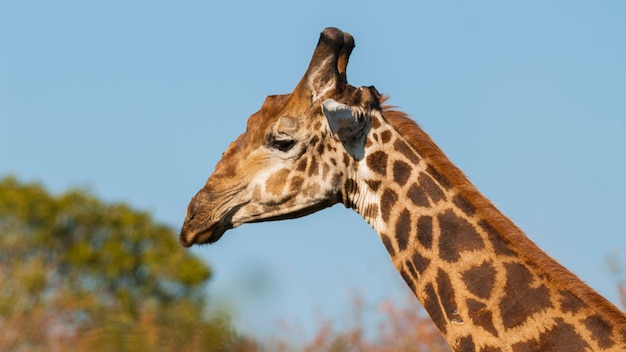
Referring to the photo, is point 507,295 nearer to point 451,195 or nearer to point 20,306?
point 451,195

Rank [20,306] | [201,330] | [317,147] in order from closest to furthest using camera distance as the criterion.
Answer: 1. [317,147]
2. [201,330]
3. [20,306]

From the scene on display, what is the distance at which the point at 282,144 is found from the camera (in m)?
10.4

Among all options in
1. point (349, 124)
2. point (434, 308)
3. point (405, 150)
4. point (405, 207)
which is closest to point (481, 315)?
point (434, 308)

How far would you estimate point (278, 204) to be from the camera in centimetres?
1038

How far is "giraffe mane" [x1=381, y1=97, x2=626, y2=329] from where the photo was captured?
8938 mm

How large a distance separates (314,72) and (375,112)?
0.61m

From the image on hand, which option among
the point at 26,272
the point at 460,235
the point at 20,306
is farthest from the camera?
the point at 26,272

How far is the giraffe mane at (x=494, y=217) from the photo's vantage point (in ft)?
29.3

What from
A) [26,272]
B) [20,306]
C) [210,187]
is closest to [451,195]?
[210,187]

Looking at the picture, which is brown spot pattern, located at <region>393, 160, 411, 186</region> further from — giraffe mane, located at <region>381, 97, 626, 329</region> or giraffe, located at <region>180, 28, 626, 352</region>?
giraffe mane, located at <region>381, 97, 626, 329</region>

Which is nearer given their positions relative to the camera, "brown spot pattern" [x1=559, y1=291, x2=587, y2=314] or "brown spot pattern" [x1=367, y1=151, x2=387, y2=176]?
"brown spot pattern" [x1=559, y1=291, x2=587, y2=314]

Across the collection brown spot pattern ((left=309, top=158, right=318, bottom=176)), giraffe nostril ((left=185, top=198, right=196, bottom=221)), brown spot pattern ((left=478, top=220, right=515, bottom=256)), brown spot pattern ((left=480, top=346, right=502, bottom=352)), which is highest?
giraffe nostril ((left=185, top=198, right=196, bottom=221))

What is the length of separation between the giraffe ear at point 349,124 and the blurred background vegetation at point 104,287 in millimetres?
2994

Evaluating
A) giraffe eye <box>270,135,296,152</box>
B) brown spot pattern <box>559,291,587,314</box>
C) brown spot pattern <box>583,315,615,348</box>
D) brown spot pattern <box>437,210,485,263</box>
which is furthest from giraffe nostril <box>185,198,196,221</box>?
brown spot pattern <box>583,315,615,348</box>
